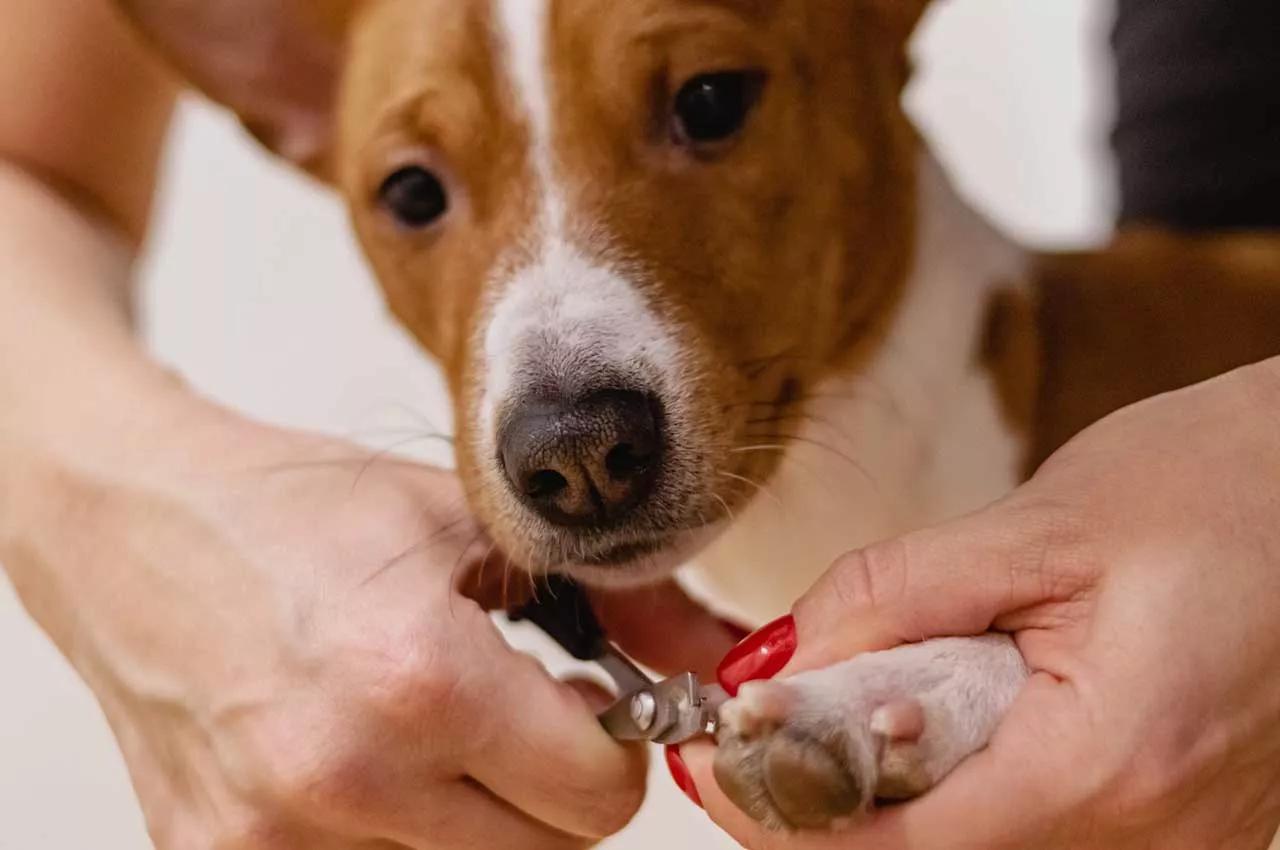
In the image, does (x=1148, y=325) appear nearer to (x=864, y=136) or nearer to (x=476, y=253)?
(x=864, y=136)

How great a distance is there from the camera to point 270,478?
1036 millimetres

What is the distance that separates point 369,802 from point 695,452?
35 centimetres

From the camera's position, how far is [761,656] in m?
0.89

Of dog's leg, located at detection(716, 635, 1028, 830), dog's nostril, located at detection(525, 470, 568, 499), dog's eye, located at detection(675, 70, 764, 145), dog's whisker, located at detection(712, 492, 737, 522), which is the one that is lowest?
dog's whisker, located at detection(712, 492, 737, 522)

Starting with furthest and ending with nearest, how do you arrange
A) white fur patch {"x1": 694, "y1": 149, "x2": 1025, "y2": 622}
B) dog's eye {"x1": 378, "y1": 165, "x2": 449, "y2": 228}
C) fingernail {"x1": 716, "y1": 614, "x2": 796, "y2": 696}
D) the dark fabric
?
the dark fabric < white fur patch {"x1": 694, "y1": 149, "x2": 1025, "y2": 622} < dog's eye {"x1": 378, "y1": 165, "x2": 449, "y2": 228} < fingernail {"x1": 716, "y1": 614, "x2": 796, "y2": 696}

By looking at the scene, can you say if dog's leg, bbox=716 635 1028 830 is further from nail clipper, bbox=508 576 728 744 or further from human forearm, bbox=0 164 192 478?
human forearm, bbox=0 164 192 478

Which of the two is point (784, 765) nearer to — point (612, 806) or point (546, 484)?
point (612, 806)

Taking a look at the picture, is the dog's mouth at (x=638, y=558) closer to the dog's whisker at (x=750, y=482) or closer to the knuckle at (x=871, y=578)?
the dog's whisker at (x=750, y=482)

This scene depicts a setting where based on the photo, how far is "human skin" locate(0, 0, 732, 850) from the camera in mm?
881

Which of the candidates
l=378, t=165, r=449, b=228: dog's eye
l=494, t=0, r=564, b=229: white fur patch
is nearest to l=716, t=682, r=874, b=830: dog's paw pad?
l=494, t=0, r=564, b=229: white fur patch

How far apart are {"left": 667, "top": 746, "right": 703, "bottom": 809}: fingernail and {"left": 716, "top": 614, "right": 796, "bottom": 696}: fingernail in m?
0.06

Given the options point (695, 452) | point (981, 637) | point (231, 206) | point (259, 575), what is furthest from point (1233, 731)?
point (231, 206)

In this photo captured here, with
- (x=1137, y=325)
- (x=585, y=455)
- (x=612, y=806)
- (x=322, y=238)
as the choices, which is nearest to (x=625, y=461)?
(x=585, y=455)

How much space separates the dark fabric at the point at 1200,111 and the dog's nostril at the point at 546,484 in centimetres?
105
